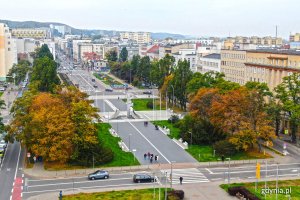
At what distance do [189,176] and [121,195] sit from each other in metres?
10.4

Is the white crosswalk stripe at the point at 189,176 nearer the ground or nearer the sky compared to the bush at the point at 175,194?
nearer the ground

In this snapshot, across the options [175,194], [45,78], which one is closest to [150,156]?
[175,194]

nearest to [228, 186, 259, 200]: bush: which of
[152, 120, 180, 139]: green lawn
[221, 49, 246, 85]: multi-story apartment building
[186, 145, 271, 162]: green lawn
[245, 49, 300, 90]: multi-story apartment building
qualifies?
[186, 145, 271, 162]: green lawn

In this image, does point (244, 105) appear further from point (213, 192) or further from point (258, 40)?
point (258, 40)

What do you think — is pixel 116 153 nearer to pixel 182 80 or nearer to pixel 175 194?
pixel 175 194

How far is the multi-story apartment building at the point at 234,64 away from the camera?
101 m

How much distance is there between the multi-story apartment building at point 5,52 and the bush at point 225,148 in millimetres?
110012

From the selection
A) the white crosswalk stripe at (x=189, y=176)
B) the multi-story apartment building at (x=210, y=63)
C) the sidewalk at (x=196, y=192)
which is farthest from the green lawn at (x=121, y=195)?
the multi-story apartment building at (x=210, y=63)

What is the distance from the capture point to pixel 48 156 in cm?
5403

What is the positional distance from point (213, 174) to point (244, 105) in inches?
530

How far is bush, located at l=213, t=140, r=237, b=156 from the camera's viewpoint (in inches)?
2329

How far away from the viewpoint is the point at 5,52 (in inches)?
6250

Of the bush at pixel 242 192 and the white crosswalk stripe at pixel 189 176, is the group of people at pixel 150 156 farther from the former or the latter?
the bush at pixel 242 192

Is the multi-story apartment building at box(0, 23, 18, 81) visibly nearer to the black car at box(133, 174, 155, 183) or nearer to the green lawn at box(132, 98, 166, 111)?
the green lawn at box(132, 98, 166, 111)
